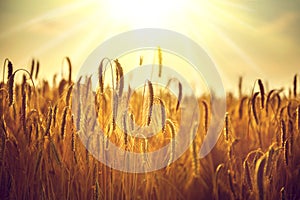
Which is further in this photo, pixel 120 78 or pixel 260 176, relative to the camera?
pixel 120 78

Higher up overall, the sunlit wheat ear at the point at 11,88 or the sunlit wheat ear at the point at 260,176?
the sunlit wheat ear at the point at 11,88

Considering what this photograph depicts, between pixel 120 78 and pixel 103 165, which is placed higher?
pixel 120 78

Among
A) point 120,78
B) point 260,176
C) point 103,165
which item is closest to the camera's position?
point 260,176

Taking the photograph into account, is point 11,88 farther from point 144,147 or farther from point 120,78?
point 144,147

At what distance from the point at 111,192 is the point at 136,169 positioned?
0.38 ft

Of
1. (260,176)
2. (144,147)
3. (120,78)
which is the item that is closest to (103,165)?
(144,147)

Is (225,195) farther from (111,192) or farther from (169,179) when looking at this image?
(111,192)

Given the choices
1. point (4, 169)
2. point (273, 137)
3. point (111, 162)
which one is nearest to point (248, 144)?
point (273, 137)

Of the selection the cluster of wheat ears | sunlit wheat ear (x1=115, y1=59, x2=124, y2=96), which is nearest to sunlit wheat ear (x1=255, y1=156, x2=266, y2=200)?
the cluster of wheat ears

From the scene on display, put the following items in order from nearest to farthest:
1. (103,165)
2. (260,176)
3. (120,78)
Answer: (260,176) → (120,78) → (103,165)

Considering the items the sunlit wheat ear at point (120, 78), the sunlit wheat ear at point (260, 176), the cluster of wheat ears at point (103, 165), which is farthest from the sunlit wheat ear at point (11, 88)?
the sunlit wheat ear at point (260, 176)

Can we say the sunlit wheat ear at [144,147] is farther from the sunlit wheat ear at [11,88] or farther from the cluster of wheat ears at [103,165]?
the sunlit wheat ear at [11,88]

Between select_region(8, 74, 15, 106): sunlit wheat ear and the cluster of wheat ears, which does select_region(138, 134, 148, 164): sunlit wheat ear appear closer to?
the cluster of wheat ears

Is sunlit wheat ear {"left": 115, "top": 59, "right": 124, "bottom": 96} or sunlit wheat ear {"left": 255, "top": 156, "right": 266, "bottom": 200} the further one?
sunlit wheat ear {"left": 115, "top": 59, "right": 124, "bottom": 96}
